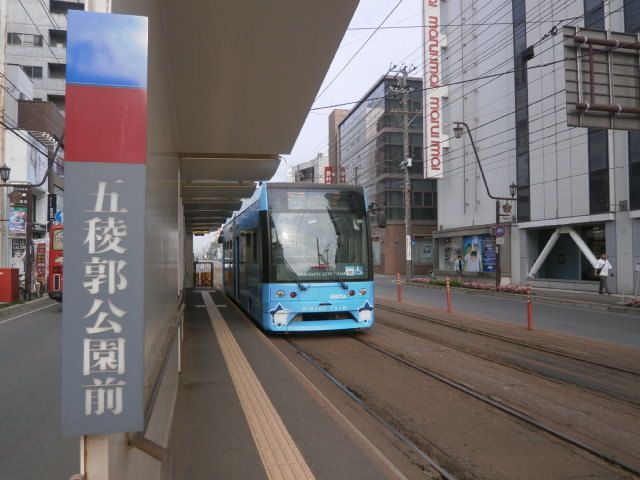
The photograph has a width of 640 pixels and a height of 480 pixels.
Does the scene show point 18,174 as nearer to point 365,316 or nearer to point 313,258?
point 313,258

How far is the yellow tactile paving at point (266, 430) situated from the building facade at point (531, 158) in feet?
51.8

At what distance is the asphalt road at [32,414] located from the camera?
4.34m

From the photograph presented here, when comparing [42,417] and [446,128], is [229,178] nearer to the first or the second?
[42,417]

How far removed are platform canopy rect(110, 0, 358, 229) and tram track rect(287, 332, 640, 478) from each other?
3.73 m

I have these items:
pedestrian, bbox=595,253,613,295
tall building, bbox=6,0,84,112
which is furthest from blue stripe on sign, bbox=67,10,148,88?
tall building, bbox=6,0,84,112

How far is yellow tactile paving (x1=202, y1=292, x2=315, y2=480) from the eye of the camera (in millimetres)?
4039

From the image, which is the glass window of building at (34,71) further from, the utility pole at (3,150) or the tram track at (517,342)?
the tram track at (517,342)

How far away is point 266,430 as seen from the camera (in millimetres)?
4973

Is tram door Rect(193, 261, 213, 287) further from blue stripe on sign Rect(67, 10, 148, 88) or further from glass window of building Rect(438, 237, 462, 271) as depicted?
blue stripe on sign Rect(67, 10, 148, 88)

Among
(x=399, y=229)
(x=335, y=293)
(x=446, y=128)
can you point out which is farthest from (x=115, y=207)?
(x=399, y=229)

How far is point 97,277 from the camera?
1.99 m

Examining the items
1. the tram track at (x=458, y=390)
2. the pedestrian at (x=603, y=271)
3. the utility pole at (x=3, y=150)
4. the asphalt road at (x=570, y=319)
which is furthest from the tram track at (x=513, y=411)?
the utility pole at (x=3, y=150)

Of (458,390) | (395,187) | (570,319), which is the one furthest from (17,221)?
(458,390)

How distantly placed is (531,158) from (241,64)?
79.8 ft
